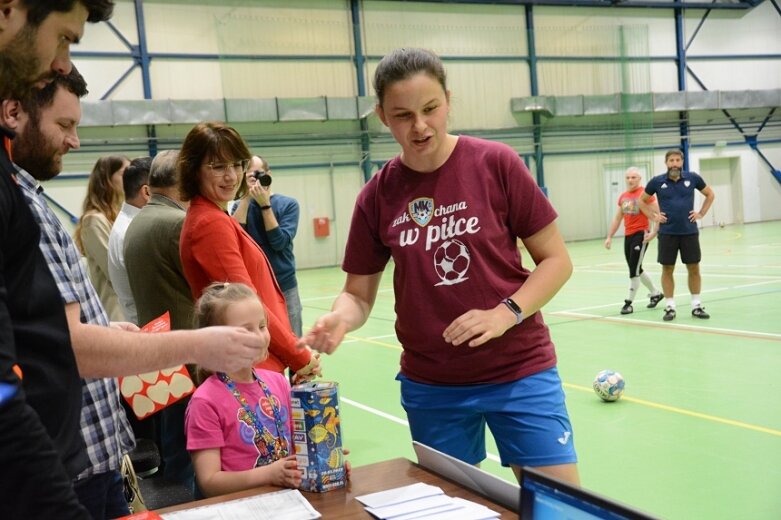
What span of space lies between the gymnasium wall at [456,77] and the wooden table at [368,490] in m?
16.0

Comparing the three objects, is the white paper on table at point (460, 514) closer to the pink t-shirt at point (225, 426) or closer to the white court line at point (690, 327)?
the pink t-shirt at point (225, 426)

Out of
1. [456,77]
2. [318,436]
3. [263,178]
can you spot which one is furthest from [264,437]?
[456,77]

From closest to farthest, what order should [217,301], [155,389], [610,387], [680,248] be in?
[217,301] → [155,389] → [610,387] → [680,248]

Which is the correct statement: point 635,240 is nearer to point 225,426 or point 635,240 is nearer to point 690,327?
point 690,327

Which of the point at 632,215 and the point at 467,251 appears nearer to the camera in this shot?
the point at 467,251

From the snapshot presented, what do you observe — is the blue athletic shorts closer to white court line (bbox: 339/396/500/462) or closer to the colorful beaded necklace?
the colorful beaded necklace

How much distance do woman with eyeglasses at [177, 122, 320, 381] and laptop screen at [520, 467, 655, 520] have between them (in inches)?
59.1

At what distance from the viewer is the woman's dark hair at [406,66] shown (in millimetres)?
2217

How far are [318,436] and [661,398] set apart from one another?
407 cm

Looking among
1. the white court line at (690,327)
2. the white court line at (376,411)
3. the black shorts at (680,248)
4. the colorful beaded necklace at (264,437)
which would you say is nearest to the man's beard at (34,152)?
the colorful beaded necklace at (264,437)

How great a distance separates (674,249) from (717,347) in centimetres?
206

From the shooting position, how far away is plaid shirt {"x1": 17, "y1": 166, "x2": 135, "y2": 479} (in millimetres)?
1661

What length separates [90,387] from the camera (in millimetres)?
1921

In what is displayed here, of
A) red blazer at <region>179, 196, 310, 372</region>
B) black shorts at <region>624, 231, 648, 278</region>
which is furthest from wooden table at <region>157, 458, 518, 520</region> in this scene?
black shorts at <region>624, 231, 648, 278</region>
